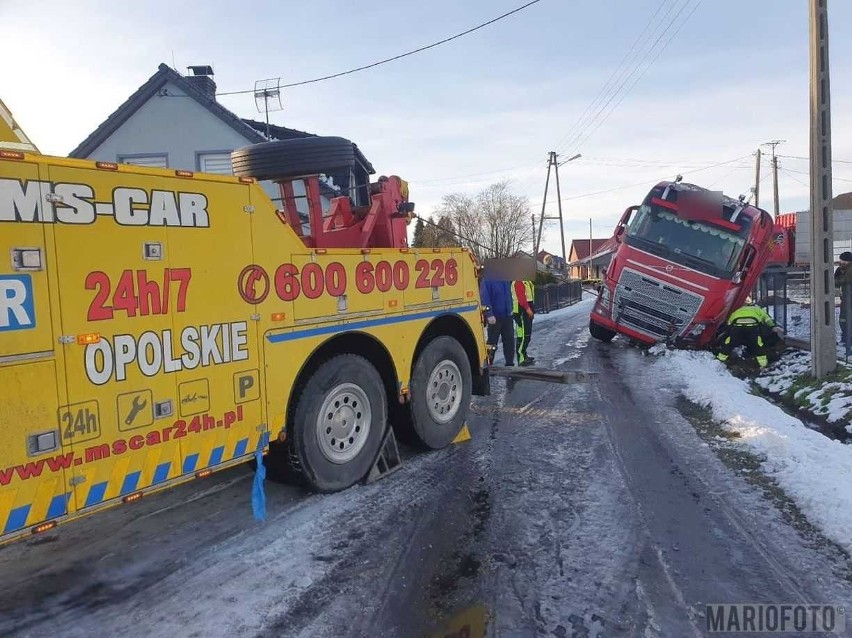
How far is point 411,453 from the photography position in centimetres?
633

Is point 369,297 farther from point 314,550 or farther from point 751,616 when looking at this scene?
point 751,616

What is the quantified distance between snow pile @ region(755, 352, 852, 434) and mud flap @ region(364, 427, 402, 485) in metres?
4.77

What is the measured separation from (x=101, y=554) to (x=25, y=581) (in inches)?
17.3

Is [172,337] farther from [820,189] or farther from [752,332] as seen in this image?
[752,332]

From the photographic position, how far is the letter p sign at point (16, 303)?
304 centimetres

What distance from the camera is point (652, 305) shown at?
13320 millimetres

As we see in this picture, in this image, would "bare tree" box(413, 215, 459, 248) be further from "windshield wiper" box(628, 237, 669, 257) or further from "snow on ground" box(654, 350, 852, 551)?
"snow on ground" box(654, 350, 852, 551)

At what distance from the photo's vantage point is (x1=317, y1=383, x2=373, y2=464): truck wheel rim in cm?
498

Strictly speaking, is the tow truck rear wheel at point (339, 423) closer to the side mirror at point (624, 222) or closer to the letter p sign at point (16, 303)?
the letter p sign at point (16, 303)

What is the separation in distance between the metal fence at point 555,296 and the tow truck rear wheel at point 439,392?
2072 centimetres

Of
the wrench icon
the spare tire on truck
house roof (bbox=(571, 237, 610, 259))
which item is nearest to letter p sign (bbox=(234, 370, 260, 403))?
the wrench icon

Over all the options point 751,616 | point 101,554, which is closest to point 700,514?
point 751,616

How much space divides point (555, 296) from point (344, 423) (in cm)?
2613

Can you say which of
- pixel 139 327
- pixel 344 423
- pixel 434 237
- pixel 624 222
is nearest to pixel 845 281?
pixel 624 222
